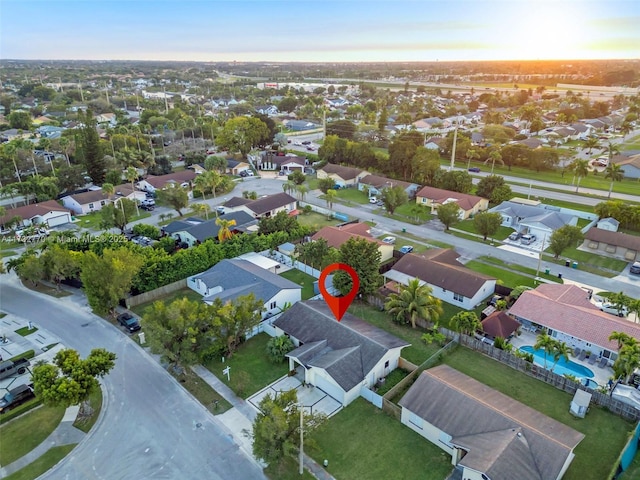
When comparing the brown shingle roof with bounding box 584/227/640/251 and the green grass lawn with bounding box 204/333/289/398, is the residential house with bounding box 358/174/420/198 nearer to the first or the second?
the brown shingle roof with bounding box 584/227/640/251

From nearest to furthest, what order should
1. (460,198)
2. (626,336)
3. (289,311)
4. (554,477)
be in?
(554,477) < (626,336) < (289,311) < (460,198)

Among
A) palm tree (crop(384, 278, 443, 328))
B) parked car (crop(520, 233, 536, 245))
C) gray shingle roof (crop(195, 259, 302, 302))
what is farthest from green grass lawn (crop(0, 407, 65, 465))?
parked car (crop(520, 233, 536, 245))

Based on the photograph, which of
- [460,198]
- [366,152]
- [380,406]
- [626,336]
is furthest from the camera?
[366,152]

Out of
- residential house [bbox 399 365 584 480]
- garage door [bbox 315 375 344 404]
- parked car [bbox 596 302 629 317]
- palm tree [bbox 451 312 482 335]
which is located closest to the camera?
residential house [bbox 399 365 584 480]

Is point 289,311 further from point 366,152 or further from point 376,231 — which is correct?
point 366,152

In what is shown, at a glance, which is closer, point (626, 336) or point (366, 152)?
point (626, 336)

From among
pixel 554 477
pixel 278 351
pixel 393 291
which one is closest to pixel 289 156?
pixel 393 291

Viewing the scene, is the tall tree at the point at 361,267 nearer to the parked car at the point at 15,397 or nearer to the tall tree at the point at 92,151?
the parked car at the point at 15,397
